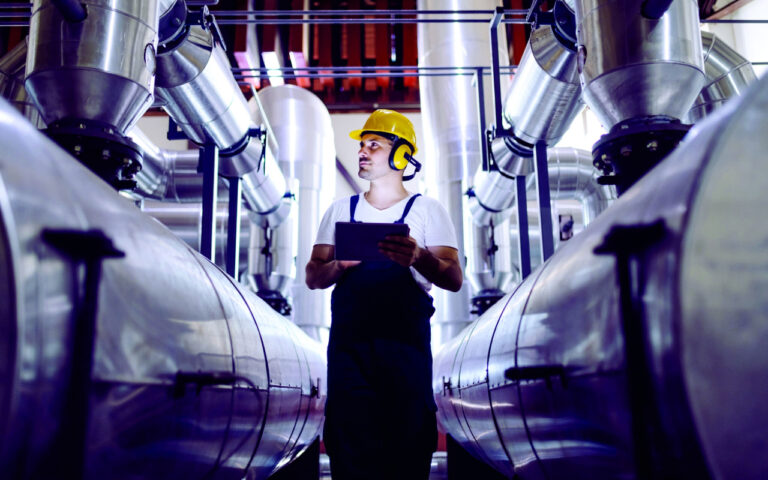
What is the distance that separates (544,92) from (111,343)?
1.95m

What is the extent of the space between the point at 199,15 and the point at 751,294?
182cm

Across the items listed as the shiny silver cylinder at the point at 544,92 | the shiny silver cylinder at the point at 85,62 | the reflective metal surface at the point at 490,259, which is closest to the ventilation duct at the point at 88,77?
→ the shiny silver cylinder at the point at 85,62

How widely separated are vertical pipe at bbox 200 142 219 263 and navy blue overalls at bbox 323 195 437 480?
1.17 metres

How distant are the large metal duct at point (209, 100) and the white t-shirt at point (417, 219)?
2.69ft

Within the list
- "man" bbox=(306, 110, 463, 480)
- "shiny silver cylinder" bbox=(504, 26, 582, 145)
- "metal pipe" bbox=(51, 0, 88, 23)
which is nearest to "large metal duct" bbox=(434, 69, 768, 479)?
"man" bbox=(306, 110, 463, 480)

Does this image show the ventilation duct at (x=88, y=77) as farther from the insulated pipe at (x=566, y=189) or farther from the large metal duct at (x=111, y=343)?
the insulated pipe at (x=566, y=189)

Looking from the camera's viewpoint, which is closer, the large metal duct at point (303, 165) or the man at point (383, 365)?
the man at point (383, 365)

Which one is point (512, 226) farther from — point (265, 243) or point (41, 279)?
point (41, 279)

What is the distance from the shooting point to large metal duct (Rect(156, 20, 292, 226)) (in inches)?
81.4

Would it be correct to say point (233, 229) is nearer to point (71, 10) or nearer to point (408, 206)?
point (408, 206)

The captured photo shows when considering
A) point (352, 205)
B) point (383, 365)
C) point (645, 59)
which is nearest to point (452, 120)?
point (352, 205)

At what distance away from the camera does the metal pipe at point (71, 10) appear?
130 cm

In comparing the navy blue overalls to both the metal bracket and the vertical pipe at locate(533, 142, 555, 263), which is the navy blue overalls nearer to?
the metal bracket

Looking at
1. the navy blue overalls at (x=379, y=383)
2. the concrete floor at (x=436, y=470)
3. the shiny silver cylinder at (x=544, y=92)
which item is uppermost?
the shiny silver cylinder at (x=544, y=92)
